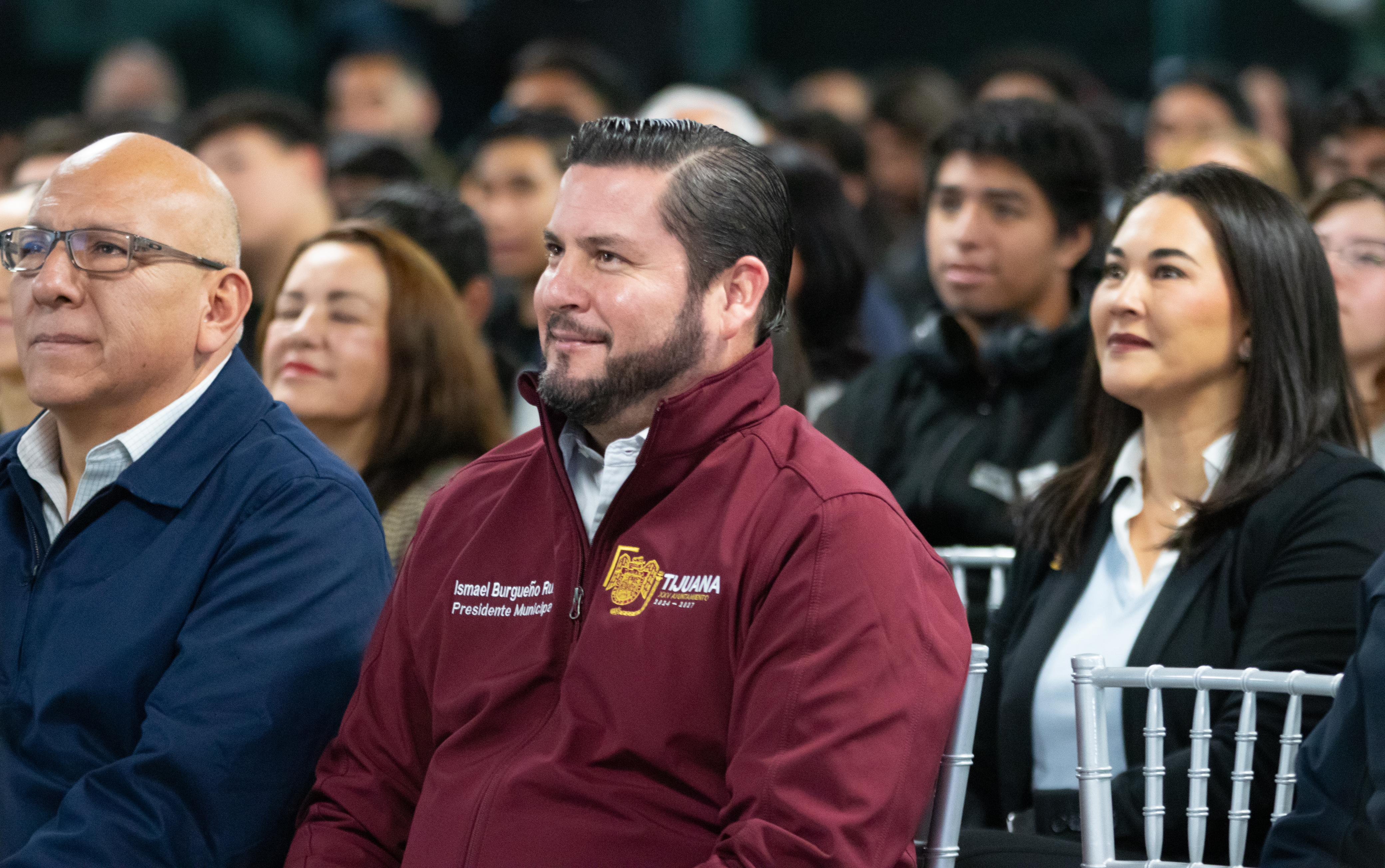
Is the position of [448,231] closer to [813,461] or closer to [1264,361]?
[1264,361]

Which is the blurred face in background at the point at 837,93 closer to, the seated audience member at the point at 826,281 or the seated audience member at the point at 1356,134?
the seated audience member at the point at 1356,134

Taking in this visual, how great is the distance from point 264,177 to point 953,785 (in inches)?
164

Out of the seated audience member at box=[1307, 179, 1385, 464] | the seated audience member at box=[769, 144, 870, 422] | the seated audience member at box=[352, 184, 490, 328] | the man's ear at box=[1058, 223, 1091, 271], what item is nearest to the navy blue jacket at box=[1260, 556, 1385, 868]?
the seated audience member at box=[1307, 179, 1385, 464]

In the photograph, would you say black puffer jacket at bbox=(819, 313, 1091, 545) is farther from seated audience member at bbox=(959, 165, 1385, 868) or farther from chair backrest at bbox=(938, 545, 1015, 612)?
seated audience member at bbox=(959, 165, 1385, 868)

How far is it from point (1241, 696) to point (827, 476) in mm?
808

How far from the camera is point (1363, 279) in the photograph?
3359mm

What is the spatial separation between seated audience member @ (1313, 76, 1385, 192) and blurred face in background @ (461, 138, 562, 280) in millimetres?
2457

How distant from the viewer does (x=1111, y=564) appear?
2859 millimetres

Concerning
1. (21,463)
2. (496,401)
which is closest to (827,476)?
(21,463)

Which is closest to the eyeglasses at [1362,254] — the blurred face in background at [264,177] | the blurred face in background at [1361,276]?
the blurred face in background at [1361,276]

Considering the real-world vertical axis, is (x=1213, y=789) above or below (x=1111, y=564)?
below

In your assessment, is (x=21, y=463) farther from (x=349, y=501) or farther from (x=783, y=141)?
(x=783, y=141)

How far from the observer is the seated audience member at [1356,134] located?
15.6 ft

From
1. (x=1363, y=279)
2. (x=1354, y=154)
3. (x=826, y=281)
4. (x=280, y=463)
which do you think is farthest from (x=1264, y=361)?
(x=1354, y=154)
